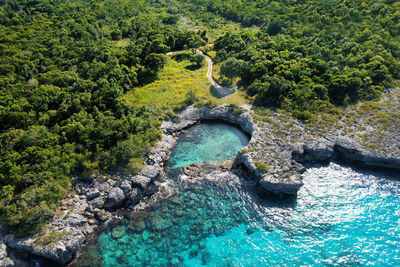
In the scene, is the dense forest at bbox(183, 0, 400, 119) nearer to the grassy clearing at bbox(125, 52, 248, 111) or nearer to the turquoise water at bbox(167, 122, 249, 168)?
the grassy clearing at bbox(125, 52, 248, 111)

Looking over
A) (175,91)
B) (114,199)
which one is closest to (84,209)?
(114,199)

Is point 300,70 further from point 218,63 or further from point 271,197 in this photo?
point 271,197

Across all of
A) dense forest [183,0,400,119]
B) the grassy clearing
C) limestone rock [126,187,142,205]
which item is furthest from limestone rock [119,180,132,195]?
dense forest [183,0,400,119]

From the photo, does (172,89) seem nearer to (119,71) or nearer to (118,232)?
(119,71)

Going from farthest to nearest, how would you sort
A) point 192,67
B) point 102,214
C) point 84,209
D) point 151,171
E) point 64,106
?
point 192,67 → point 64,106 → point 151,171 → point 102,214 → point 84,209

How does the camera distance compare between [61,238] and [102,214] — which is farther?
[102,214]

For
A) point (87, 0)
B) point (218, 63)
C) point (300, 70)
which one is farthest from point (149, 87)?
point (87, 0)
